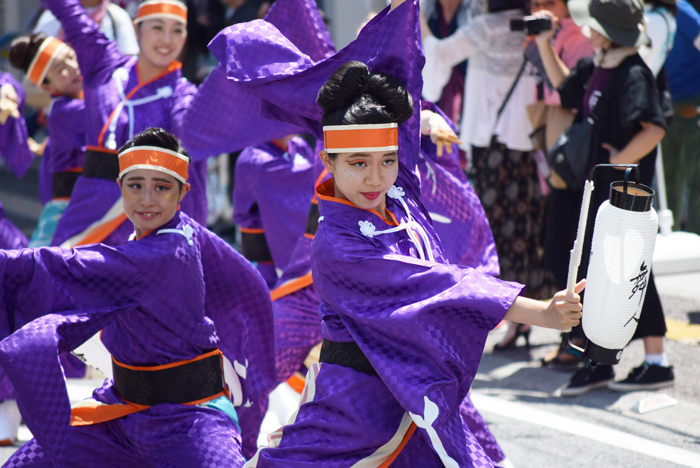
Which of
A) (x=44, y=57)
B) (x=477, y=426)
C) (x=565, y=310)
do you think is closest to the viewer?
(x=565, y=310)

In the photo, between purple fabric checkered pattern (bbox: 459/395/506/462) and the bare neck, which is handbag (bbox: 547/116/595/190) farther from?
the bare neck

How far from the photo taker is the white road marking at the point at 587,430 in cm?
327

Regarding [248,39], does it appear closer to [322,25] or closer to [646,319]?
[322,25]

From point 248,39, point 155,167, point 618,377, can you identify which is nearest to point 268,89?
point 248,39

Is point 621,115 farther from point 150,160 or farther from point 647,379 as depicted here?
point 150,160

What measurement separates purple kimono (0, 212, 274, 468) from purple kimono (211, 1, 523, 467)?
1.29ft

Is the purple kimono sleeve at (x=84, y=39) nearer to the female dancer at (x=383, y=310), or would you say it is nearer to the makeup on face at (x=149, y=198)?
the makeup on face at (x=149, y=198)

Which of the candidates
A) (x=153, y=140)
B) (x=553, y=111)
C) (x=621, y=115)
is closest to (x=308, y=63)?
(x=153, y=140)

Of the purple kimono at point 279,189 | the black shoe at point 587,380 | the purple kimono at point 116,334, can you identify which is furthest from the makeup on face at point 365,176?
the black shoe at point 587,380

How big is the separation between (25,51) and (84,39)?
54 centimetres

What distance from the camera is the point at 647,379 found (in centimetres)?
388

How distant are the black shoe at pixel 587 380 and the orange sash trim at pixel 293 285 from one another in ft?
4.08

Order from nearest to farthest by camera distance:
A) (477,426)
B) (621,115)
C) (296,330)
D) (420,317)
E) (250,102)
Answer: (420,317), (477,426), (250,102), (296,330), (621,115)

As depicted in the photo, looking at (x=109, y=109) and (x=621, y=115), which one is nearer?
(x=621, y=115)
